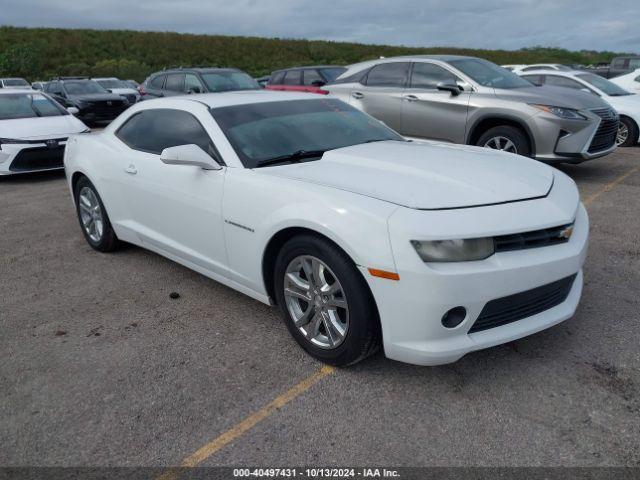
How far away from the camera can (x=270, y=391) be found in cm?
287

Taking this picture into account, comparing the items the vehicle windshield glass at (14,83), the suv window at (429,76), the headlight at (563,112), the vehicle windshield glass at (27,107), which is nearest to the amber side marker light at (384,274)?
the headlight at (563,112)

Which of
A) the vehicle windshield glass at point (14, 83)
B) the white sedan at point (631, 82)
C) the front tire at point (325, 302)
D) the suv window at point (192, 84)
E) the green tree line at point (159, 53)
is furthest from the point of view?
the green tree line at point (159, 53)

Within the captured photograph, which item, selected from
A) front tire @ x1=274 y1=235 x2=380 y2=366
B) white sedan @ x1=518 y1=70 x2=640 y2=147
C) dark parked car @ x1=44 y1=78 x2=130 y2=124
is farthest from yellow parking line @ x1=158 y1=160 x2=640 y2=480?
dark parked car @ x1=44 y1=78 x2=130 y2=124

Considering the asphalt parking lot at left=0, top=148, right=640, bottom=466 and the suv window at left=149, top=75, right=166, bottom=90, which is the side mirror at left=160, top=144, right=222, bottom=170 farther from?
the suv window at left=149, top=75, right=166, bottom=90

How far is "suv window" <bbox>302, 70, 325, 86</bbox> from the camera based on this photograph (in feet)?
40.1

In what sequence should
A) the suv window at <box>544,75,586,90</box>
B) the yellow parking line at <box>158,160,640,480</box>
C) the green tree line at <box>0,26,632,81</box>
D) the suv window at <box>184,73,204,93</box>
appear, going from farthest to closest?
the green tree line at <box>0,26,632,81</box>
the suv window at <box>184,73,204,93</box>
the suv window at <box>544,75,586,90</box>
the yellow parking line at <box>158,160,640,480</box>

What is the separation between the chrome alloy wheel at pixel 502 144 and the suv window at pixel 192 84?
681cm

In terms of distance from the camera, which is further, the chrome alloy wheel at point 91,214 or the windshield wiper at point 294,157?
the chrome alloy wheel at point 91,214

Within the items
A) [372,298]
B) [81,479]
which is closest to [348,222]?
[372,298]

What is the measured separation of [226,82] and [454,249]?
10.6 m

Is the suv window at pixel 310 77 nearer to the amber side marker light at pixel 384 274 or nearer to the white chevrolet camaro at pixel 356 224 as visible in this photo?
the white chevrolet camaro at pixel 356 224

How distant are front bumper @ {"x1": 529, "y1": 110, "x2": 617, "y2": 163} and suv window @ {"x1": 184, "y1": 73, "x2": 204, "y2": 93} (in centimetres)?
740

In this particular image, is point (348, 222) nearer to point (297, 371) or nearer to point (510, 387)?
point (297, 371)

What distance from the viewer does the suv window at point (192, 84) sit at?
11797 mm
